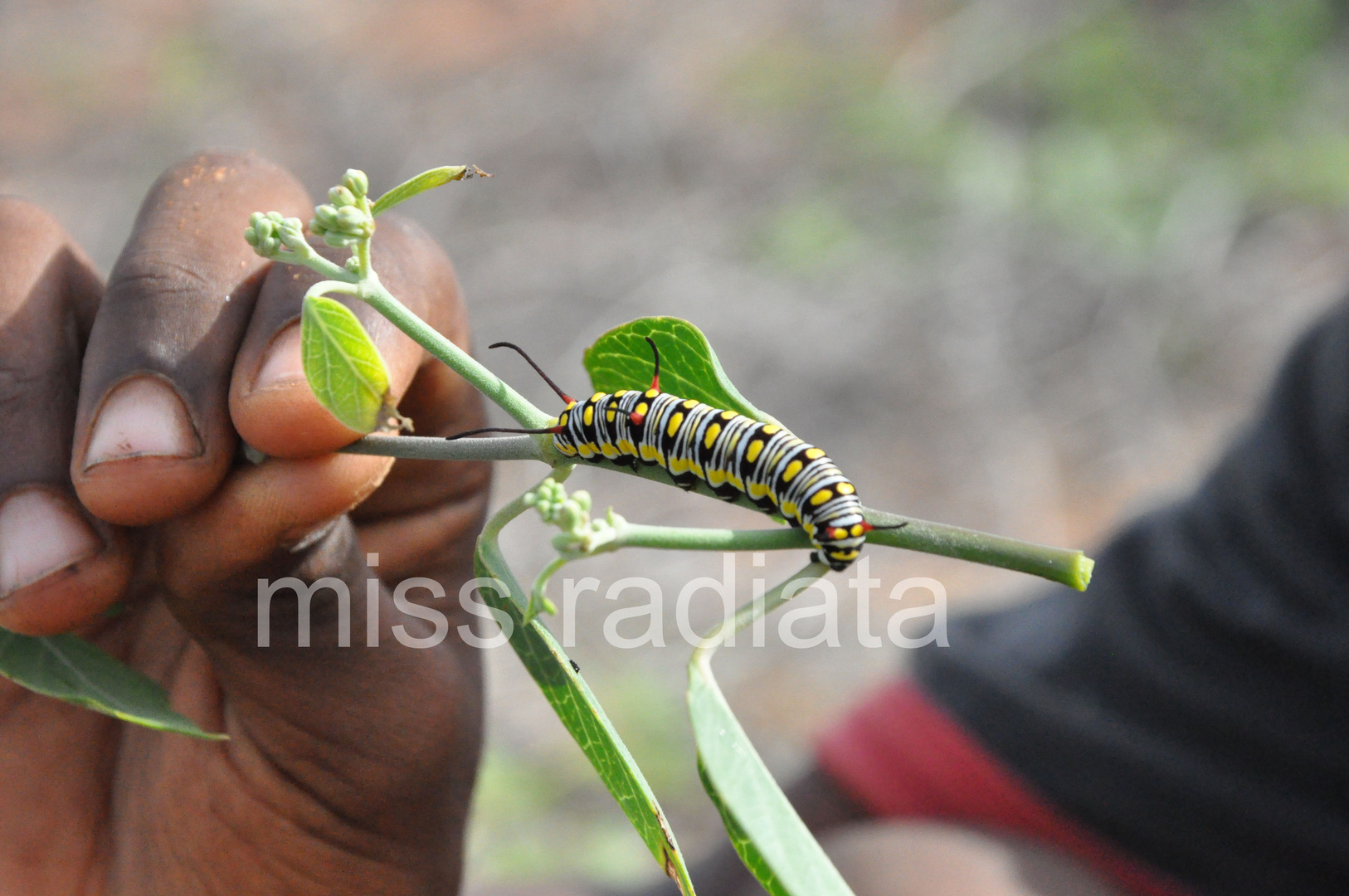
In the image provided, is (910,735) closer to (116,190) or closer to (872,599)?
(872,599)

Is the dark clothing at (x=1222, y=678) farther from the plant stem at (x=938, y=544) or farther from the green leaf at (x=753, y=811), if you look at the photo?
the green leaf at (x=753, y=811)

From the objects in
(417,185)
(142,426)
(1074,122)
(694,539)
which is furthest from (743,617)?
(1074,122)

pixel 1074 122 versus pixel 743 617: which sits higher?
pixel 1074 122

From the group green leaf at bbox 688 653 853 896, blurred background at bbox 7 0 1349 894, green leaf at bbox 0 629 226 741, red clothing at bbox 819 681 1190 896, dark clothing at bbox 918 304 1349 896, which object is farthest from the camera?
blurred background at bbox 7 0 1349 894

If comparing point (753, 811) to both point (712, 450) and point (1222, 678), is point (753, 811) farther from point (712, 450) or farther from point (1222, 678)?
point (1222, 678)

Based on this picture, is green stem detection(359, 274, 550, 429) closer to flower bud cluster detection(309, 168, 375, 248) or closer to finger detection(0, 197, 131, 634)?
flower bud cluster detection(309, 168, 375, 248)

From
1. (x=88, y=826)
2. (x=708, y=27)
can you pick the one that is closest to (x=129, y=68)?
(x=708, y=27)

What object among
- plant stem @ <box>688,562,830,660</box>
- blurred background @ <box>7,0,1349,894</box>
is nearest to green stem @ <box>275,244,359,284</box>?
plant stem @ <box>688,562,830,660</box>
